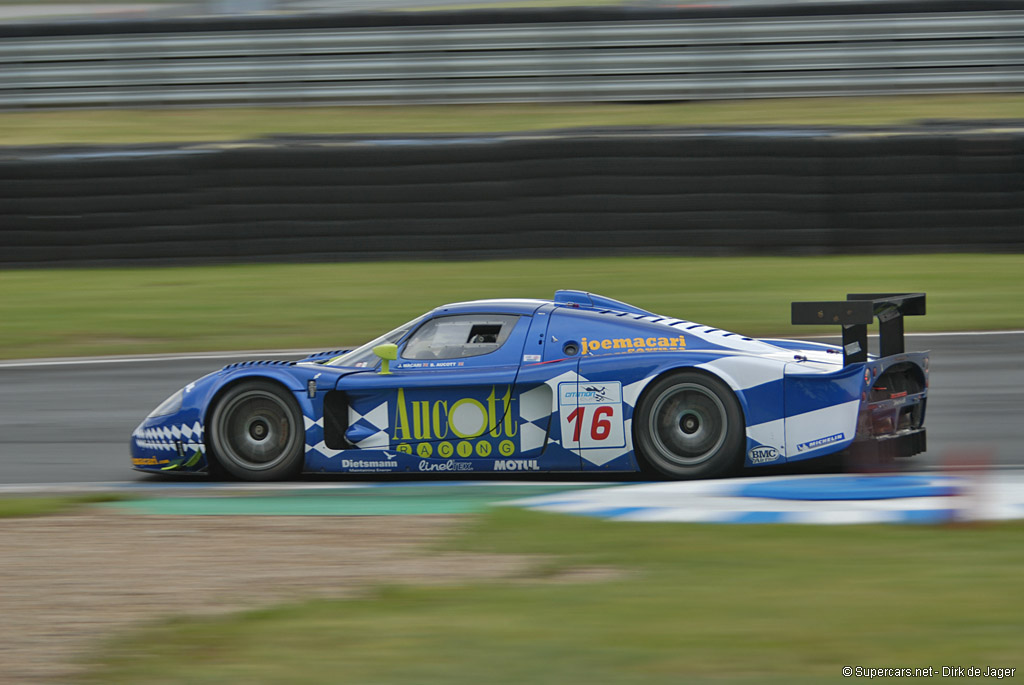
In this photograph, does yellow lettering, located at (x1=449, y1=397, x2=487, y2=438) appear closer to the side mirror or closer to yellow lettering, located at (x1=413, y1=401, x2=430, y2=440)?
yellow lettering, located at (x1=413, y1=401, x2=430, y2=440)

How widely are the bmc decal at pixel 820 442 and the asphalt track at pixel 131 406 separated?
3.46 feet

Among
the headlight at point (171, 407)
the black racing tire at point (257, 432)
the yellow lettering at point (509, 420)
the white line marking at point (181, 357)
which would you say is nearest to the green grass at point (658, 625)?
the yellow lettering at point (509, 420)

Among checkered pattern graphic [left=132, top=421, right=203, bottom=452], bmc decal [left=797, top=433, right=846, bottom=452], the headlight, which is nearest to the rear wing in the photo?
bmc decal [left=797, top=433, right=846, bottom=452]

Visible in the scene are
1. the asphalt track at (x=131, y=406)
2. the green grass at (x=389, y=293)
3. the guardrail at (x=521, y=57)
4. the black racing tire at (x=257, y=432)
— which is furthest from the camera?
the guardrail at (x=521, y=57)

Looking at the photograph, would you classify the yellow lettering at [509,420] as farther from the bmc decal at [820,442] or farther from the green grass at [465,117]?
the green grass at [465,117]

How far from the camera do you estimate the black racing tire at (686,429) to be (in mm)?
7477

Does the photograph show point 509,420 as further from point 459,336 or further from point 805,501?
point 805,501

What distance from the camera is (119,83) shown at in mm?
19891

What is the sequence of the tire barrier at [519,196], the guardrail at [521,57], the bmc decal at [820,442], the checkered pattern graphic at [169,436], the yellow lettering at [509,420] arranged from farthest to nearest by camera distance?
the guardrail at [521,57]
the tire barrier at [519,196]
the checkered pattern graphic at [169,436]
the yellow lettering at [509,420]
the bmc decal at [820,442]

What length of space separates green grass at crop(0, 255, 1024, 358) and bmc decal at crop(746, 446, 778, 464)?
5606 mm

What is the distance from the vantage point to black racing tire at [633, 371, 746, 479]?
24.5 feet

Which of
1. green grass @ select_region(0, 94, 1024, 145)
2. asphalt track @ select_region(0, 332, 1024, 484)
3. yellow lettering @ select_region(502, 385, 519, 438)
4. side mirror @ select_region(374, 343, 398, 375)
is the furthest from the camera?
green grass @ select_region(0, 94, 1024, 145)

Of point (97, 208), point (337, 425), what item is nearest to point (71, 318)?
point (97, 208)

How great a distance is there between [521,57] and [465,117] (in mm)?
1212
